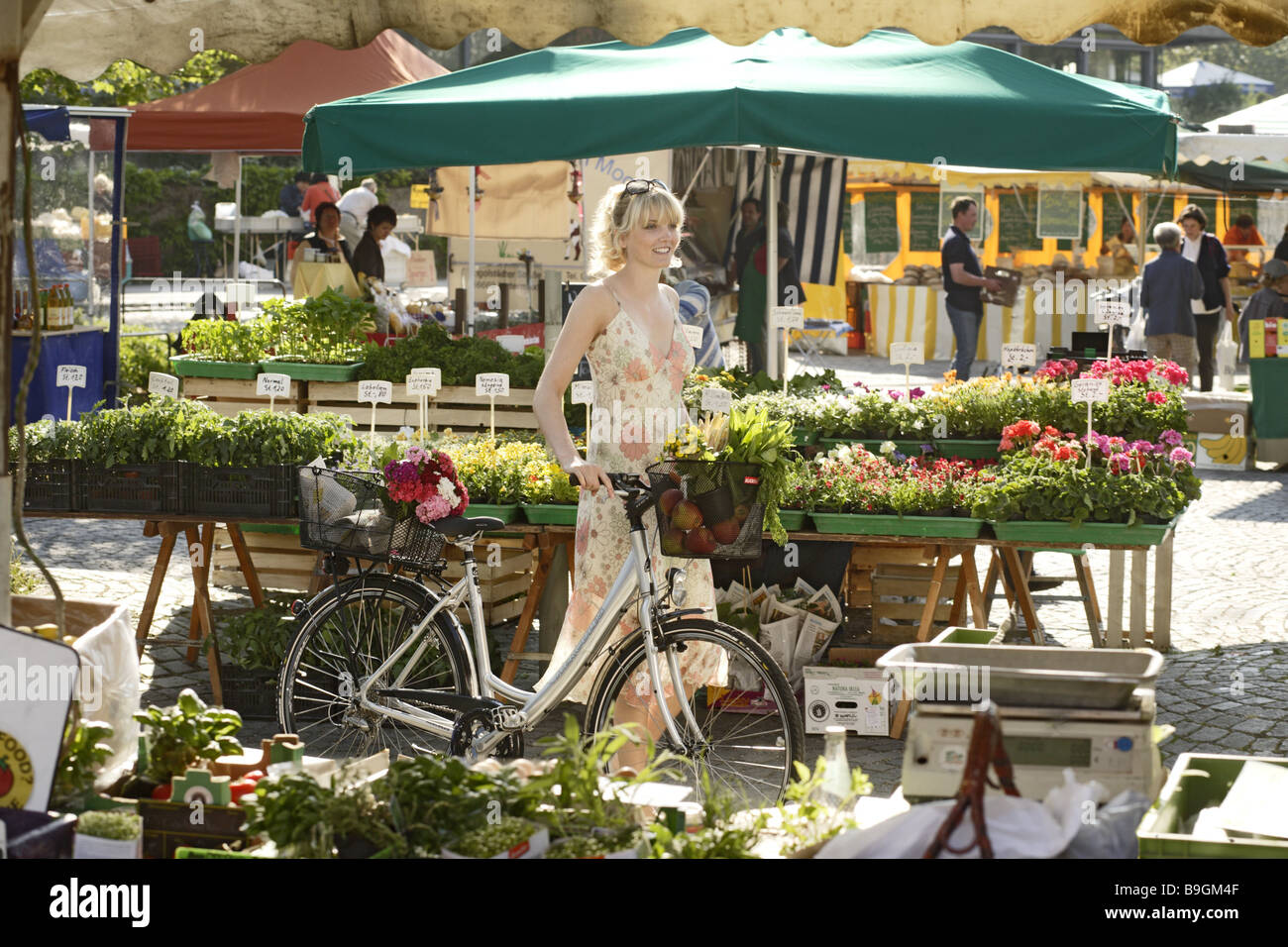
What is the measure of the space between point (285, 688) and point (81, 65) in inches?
82.4

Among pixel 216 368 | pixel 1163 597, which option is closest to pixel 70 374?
pixel 216 368

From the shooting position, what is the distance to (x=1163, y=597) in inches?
293

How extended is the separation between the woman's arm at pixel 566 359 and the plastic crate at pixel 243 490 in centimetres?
170

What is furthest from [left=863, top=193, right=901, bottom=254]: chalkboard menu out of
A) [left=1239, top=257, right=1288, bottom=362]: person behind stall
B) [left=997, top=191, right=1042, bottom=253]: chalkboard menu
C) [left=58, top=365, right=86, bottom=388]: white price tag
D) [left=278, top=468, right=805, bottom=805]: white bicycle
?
[left=278, top=468, right=805, bottom=805]: white bicycle

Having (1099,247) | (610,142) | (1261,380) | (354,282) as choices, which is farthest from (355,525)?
(1099,247)

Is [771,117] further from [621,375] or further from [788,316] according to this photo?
[621,375]

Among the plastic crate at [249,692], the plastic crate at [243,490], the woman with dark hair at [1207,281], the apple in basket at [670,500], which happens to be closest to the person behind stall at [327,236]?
the plastic crate at [243,490]

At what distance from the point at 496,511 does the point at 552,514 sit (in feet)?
0.73

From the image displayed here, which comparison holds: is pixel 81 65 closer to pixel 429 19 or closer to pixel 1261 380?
pixel 429 19

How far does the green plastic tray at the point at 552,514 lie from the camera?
245 inches

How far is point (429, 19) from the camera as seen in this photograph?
4422 mm

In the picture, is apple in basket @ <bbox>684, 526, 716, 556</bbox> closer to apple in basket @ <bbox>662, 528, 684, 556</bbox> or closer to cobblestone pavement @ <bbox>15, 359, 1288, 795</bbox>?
apple in basket @ <bbox>662, 528, 684, 556</bbox>

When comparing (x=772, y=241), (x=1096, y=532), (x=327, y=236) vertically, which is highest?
(x=327, y=236)

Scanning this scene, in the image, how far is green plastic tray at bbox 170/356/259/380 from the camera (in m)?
8.81
